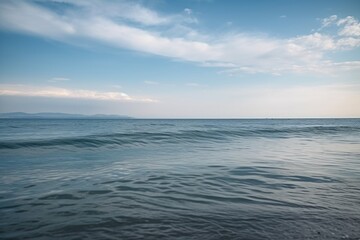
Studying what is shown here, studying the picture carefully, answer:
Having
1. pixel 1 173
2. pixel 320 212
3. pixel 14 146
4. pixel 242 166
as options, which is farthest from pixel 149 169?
pixel 14 146

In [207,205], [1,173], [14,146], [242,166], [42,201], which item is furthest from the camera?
[14,146]

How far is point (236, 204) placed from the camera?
5.35 m

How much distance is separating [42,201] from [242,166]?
7571mm

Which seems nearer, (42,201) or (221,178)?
(42,201)

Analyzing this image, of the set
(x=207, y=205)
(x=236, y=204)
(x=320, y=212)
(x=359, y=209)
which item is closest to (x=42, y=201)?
(x=207, y=205)

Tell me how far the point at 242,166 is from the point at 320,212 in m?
5.47

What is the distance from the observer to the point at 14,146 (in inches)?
677

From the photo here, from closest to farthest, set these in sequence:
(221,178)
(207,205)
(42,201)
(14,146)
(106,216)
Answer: (106,216)
(207,205)
(42,201)
(221,178)
(14,146)

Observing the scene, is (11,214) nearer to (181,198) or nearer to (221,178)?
(181,198)

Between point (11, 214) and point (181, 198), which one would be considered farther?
point (181, 198)

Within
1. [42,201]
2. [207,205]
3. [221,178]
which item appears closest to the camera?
[207,205]

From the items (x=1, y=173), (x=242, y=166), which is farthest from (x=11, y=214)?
(x=242, y=166)

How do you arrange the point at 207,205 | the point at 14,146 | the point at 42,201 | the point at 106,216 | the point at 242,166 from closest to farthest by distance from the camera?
1. the point at 106,216
2. the point at 207,205
3. the point at 42,201
4. the point at 242,166
5. the point at 14,146

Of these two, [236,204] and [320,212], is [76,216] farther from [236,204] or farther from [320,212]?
[320,212]
